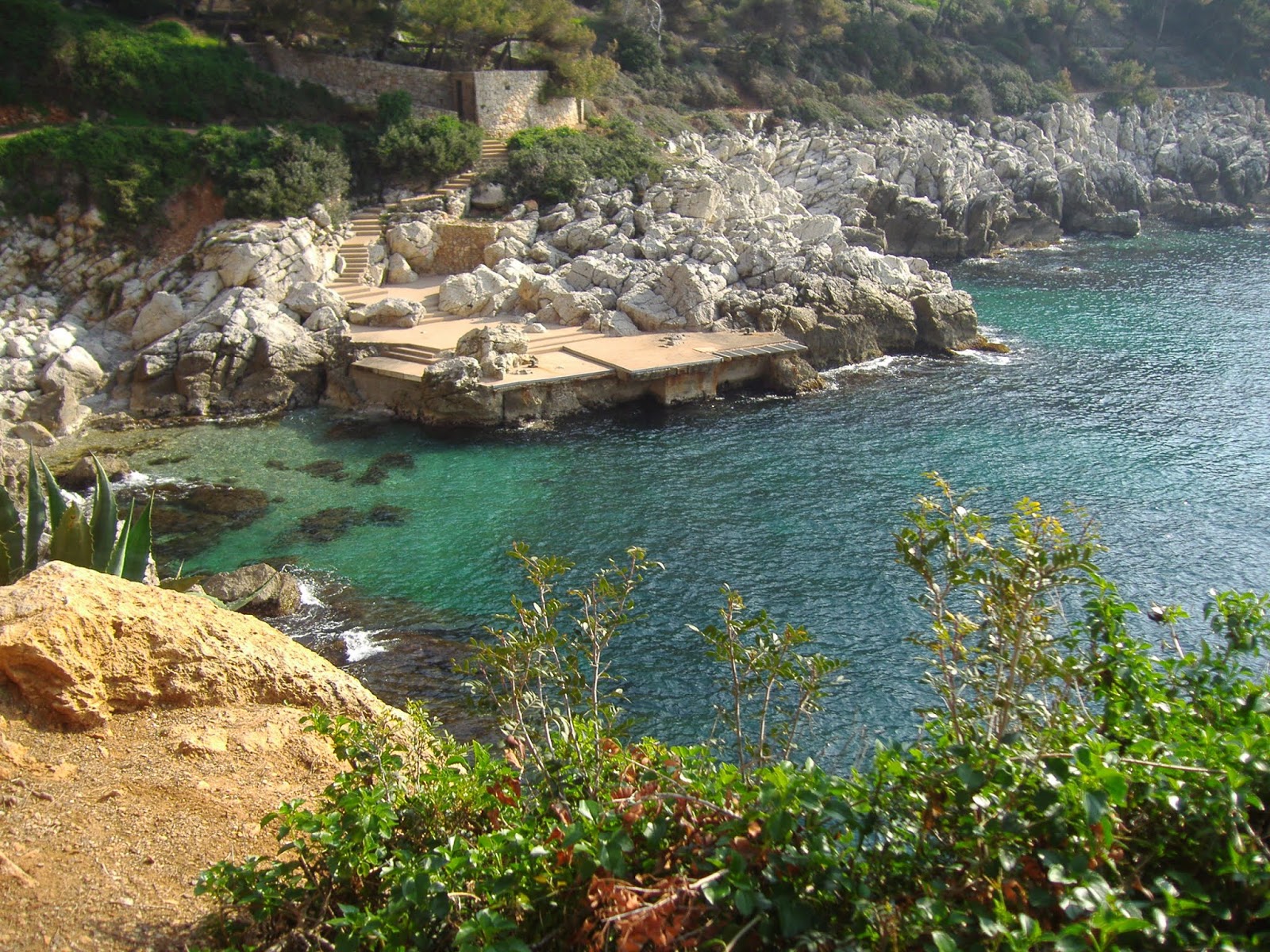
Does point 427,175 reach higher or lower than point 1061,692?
higher

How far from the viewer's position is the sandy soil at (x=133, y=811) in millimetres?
5305

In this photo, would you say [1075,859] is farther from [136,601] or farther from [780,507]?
[780,507]

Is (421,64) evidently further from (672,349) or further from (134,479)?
(134,479)

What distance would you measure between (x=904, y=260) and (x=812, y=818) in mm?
33326

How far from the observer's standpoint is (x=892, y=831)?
13.9 ft

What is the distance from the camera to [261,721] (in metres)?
7.56

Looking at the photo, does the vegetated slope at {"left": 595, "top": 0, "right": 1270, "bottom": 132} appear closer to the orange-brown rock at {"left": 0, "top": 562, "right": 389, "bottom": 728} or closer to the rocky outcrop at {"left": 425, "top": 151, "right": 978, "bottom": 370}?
the rocky outcrop at {"left": 425, "top": 151, "right": 978, "bottom": 370}

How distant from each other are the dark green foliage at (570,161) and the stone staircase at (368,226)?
3.44 ft

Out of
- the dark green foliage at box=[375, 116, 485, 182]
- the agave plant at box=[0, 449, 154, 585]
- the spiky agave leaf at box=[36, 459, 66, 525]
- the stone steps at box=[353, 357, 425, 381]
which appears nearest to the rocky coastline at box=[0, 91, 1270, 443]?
the stone steps at box=[353, 357, 425, 381]

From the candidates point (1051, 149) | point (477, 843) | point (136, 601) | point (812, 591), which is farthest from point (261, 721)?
point (1051, 149)

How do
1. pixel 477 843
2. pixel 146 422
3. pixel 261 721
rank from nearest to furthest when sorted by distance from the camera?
pixel 477 843
pixel 261 721
pixel 146 422

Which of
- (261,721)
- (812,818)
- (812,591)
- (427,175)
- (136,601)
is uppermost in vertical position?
(427,175)

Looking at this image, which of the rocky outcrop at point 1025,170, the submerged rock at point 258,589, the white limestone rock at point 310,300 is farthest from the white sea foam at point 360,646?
the rocky outcrop at point 1025,170

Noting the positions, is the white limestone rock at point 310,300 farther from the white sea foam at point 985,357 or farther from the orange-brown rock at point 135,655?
the orange-brown rock at point 135,655
